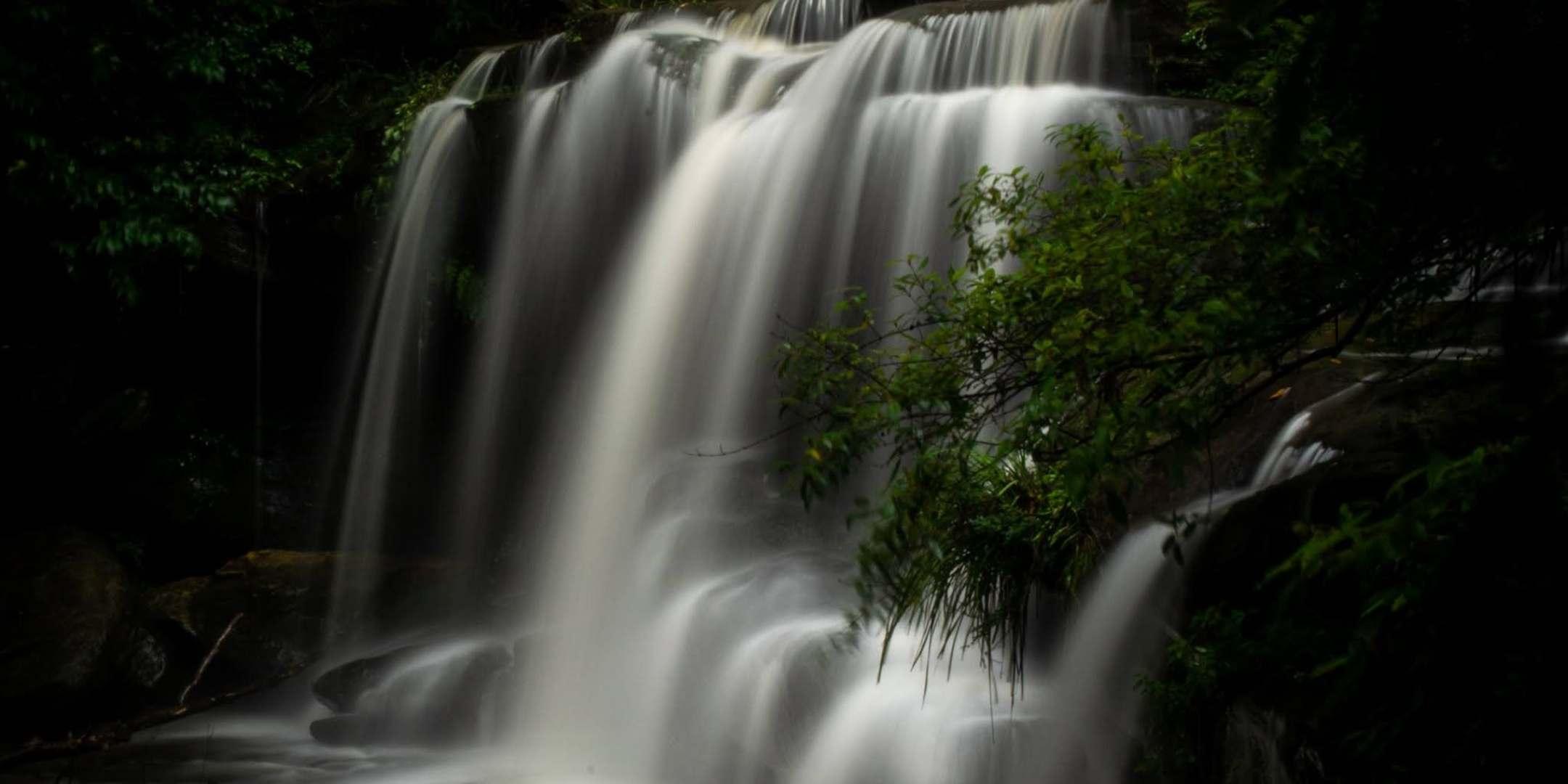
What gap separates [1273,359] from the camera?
9.75ft

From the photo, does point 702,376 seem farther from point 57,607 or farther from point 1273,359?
point 1273,359

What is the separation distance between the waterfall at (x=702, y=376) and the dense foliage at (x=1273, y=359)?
46cm

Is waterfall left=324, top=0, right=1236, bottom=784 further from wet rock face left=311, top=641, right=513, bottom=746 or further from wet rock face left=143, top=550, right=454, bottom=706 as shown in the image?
wet rock face left=143, top=550, right=454, bottom=706

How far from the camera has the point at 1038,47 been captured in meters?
8.22

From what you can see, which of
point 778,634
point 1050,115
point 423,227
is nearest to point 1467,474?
point 778,634

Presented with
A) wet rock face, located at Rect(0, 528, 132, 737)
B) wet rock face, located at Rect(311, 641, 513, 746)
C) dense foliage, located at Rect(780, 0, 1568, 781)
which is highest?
dense foliage, located at Rect(780, 0, 1568, 781)

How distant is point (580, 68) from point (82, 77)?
3.61 m

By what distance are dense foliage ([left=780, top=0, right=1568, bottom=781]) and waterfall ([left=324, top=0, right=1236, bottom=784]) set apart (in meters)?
0.46

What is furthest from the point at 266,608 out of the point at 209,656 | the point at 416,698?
the point at 416,698

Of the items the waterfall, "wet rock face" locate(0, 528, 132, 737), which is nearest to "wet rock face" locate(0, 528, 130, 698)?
"wet rock face" locate(0, 528, 132, 737)

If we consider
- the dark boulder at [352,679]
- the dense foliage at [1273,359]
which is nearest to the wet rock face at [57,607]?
the dark boulder at [352,679]

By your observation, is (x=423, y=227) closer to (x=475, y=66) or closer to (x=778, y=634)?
(x=475, y=66)

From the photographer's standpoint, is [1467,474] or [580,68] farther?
[580,68]

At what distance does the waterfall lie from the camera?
16.2 ft
